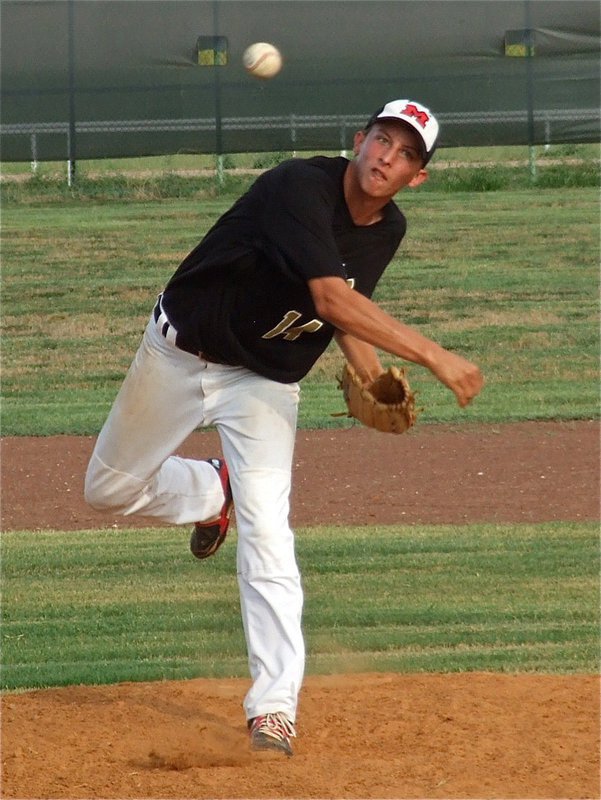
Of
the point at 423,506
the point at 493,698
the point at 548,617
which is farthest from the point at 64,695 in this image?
the point at 423,506

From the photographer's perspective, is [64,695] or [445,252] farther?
[445,252]

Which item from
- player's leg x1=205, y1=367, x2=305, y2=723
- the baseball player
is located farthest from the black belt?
player's leg x1=205, y1=367, x2=305, y2=723

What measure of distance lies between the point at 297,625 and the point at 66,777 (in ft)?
2.89

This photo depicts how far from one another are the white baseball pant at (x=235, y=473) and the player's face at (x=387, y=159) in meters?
0.79

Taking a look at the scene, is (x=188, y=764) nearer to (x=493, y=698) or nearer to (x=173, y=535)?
(x=493, y=698)

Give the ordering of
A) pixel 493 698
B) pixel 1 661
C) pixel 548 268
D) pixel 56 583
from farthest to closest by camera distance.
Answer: pixel 548 268
pixel 56 583
pixel 1 661
pixel 493 698

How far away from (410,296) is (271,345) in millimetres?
11222

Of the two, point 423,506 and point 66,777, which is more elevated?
point 66,777

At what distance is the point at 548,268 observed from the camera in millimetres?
16938

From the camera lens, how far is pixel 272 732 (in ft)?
14.7

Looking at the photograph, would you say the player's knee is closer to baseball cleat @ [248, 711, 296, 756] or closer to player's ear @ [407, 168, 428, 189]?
baseball cleat @ [248, 711, 296, 756]

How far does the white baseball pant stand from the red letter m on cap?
3.38 ft

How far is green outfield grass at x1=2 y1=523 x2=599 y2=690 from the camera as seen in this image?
6.00m

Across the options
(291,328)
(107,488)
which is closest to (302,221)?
(291,328)
